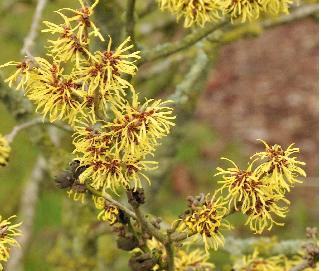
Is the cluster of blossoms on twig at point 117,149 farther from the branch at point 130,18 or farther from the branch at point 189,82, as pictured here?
the branch at point 189,82

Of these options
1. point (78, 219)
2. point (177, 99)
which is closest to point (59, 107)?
point (177, 99)

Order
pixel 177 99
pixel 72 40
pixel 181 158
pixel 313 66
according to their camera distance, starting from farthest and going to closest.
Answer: pixel 313 66
pixel 181 158
pixel 177 99
pixel 72 40

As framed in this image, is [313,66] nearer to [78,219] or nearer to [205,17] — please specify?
[78,219]

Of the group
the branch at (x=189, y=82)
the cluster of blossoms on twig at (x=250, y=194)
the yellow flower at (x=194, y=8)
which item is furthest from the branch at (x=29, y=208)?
the cluster of blossoms on twig at (x=250, y=194)

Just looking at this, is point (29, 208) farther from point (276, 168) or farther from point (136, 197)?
point (276, 168)

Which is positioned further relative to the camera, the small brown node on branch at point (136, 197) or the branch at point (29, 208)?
the branch at point (29, 208)

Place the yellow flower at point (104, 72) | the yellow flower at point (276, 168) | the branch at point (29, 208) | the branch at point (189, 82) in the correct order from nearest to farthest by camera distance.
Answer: the yellow flower at point (104, 72) < the yellow flower at point (276, 168) < the branch at point (189, 82) < the branch at point (29, 208)
